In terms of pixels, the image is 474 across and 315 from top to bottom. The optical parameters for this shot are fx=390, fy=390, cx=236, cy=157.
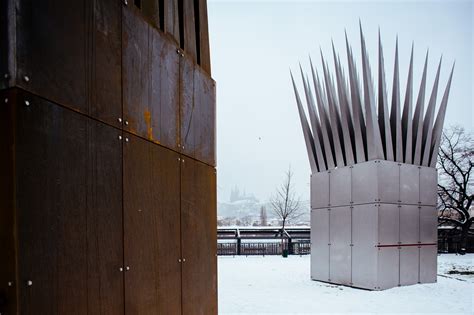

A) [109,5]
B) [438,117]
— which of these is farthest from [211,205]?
[438,117]

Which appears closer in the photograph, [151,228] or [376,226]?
[151,228]

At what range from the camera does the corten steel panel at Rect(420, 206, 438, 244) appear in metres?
12.1

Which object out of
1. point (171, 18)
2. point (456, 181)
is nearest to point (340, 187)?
point (171, 18)

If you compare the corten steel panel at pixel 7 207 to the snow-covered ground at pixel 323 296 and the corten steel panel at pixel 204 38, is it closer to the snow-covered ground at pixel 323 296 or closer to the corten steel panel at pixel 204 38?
the corten steel panel at pixel 204 38

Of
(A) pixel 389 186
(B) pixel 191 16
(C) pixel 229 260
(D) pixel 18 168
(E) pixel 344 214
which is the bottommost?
A: (C) pixel 229 260

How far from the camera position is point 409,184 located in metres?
11.9

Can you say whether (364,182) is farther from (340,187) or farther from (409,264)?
(409,264)

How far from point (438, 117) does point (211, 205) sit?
10.9 metres

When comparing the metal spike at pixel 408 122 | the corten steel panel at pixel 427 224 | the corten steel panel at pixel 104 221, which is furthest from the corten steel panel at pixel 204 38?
the corten steel panel at pixel 427 224

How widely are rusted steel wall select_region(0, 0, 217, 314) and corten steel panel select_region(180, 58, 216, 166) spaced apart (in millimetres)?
31

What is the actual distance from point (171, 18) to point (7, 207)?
9.33 feet

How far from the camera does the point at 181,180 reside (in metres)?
4.18

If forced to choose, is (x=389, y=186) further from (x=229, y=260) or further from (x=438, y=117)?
(x=229, y=260)

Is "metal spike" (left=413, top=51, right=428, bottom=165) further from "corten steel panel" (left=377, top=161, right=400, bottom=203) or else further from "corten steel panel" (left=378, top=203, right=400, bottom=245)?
Result: "corten steel panel" (left=378, top=203, right=400, bottom=245)
